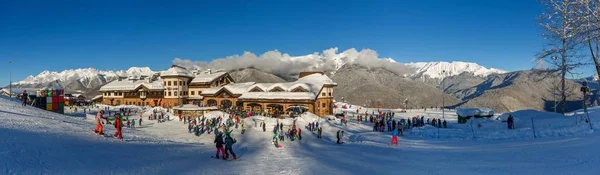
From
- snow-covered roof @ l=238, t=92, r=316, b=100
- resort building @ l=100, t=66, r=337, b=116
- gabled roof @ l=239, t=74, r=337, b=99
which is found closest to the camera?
snow-covered roof @ l=238, t=92, r=316, b=100

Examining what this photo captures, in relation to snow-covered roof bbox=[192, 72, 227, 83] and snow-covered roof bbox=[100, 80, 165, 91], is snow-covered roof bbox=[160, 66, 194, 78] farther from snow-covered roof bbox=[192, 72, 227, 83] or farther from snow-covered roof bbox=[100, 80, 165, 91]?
snow-covered roof bbox=[100, 80, 165, 91]

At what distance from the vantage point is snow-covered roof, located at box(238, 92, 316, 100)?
41.9 metres

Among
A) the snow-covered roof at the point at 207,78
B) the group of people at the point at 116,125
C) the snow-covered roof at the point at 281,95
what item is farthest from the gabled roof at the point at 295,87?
the group of people at the point at 116,125

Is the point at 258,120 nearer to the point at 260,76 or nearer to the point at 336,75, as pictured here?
the point at 260,76

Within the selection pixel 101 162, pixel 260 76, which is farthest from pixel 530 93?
pixel 101 162

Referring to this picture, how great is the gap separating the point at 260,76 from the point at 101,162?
15930 cm

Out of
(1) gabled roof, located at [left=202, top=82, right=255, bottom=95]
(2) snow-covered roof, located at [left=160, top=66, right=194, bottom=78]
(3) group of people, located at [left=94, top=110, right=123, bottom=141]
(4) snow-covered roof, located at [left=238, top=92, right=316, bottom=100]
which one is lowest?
(3) group of people, located at [left=94, top=110, right=123, bottom=141]

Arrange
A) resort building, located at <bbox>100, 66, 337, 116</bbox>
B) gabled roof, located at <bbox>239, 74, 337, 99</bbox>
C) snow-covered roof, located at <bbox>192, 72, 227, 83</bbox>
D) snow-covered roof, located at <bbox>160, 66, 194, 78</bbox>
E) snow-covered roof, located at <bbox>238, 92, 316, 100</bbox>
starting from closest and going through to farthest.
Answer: snow-covered roof, located at <bbox>238, 92, 316, 100</bbox> < gabled roof, located at <bbox>239, 74, 337, 99</bbox> < resort building, located at <bbox>100, 66, 337, 116</bbox> < snow-covered roof, located at <bbox>192, 72, 227, 83</bbox> < snow-covered roof, located at <bbox>160, 66, 194, 78</bbox>

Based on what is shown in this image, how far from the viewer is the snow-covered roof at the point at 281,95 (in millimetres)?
41938

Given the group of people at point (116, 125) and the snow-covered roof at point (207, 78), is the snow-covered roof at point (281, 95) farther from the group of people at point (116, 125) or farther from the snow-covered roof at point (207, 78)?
the group of people at point (116, 125)

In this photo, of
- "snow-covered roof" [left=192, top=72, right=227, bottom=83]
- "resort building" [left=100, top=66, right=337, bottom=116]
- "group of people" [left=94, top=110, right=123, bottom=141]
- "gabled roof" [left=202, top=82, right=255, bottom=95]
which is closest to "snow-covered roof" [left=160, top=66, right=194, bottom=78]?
"resort building" [left=100, top=66, right=337, bottom=116]

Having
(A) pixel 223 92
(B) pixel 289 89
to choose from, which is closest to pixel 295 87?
(B) pixel 289 89

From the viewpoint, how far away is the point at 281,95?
44188mm

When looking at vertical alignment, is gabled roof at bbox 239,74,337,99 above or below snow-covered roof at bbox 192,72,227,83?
below
